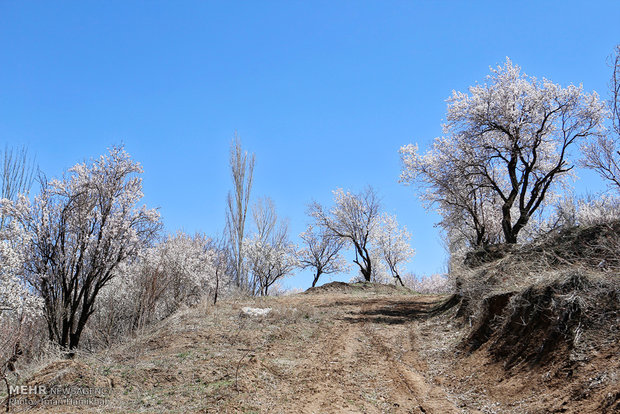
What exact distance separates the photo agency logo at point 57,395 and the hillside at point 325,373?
0.11m

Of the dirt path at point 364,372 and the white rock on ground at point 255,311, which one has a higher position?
the white rock on ground at point 255,311

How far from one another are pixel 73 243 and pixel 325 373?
25.9 feet

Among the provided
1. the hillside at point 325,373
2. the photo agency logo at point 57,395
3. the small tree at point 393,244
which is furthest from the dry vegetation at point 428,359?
the small tree at point 393,244

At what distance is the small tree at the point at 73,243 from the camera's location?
37.5ft

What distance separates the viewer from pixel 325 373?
8133 mm

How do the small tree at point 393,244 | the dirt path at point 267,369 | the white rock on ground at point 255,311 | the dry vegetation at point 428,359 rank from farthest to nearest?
1. the small tree at point 393,244
2. the white rock on ground at point 255,311
3. the dirt path at point 267,369
4. the dry vegetation at point 428,359

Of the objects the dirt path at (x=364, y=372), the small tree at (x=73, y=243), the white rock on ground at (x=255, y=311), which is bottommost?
Answer: the dirt path at (x=364, y=372)

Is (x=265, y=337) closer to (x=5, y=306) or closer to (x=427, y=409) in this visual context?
(x=427, y=409)

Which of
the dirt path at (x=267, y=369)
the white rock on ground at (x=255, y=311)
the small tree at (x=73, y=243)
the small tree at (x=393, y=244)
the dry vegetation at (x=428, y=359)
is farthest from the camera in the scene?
the small tree at (x=393, y=244)

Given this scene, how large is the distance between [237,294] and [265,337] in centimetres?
881

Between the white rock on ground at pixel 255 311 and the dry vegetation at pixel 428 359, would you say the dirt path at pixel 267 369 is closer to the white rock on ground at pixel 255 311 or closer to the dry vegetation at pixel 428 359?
the dry vegetation at pixel 428 359

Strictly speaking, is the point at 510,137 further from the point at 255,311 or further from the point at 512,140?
the point at 255,311

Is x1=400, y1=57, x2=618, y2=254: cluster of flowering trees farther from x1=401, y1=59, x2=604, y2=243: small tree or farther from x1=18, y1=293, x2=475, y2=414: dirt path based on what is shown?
x1=18, y1=293, x2=475, y2=414: dirt path

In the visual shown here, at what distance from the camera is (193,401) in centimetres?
668
